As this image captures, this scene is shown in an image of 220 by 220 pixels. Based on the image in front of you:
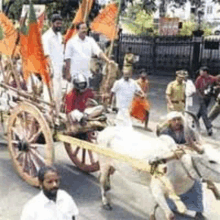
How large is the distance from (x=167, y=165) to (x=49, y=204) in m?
1.76

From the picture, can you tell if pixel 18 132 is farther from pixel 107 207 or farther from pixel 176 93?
pixel 176 93

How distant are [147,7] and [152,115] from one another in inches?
312

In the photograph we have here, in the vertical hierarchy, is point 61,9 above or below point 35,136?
above

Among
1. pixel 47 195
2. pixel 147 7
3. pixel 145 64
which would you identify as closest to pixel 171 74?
pixel 145 64

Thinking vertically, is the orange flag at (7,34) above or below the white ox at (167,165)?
above

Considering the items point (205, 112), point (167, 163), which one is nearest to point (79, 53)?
point (167, 163)

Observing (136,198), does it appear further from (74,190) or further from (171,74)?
Answer: (171,74)

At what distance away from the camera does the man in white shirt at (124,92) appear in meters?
8.06

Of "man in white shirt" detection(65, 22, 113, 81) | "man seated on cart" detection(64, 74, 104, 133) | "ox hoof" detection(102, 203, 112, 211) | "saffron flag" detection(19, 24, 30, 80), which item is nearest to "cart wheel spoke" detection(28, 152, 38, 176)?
"man seated on cart" detection(64, 74, 104, 133)

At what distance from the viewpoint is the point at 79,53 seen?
642cm

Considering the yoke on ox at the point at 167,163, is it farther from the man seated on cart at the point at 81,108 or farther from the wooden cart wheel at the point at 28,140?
the wooden cart wheel at the point at 28,140

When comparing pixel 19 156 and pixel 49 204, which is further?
pixel 19 156

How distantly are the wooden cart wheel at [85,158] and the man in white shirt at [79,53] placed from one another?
976 millimetres

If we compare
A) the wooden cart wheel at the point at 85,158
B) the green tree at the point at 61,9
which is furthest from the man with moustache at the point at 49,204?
the green tree at the point at 61,9
